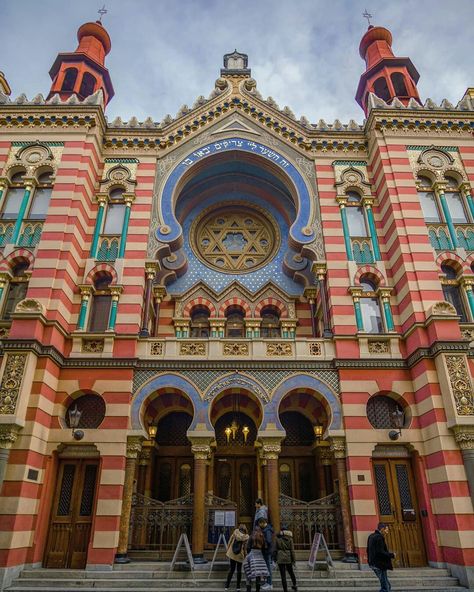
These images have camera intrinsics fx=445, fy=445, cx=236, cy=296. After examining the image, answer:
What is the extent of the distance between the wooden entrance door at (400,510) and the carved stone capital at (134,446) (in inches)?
317

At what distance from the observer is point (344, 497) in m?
14.5

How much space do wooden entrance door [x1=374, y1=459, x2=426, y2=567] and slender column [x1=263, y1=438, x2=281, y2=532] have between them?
3412mm

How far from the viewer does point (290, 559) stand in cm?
1075

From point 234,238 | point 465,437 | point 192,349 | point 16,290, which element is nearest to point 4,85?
point 16,290

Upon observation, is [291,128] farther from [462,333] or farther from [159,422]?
[159,422]

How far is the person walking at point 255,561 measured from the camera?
10070mm

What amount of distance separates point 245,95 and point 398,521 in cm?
1957

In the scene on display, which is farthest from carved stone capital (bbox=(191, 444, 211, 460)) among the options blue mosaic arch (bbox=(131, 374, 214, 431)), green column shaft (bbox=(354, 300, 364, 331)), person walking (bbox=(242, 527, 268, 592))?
green column shaft (bbox=(354, 300, 364, 331))

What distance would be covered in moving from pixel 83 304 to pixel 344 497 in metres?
11.5

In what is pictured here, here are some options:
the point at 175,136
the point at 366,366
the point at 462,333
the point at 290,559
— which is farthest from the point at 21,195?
the point at 462,333

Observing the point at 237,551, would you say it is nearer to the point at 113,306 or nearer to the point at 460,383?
the point at 460,383

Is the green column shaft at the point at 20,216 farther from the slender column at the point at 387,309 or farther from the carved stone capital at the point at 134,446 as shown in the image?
the slender column at the point at 387,309

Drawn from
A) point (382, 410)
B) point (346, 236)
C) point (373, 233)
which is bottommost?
point (382, 410)

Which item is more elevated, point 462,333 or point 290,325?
point 290,325
